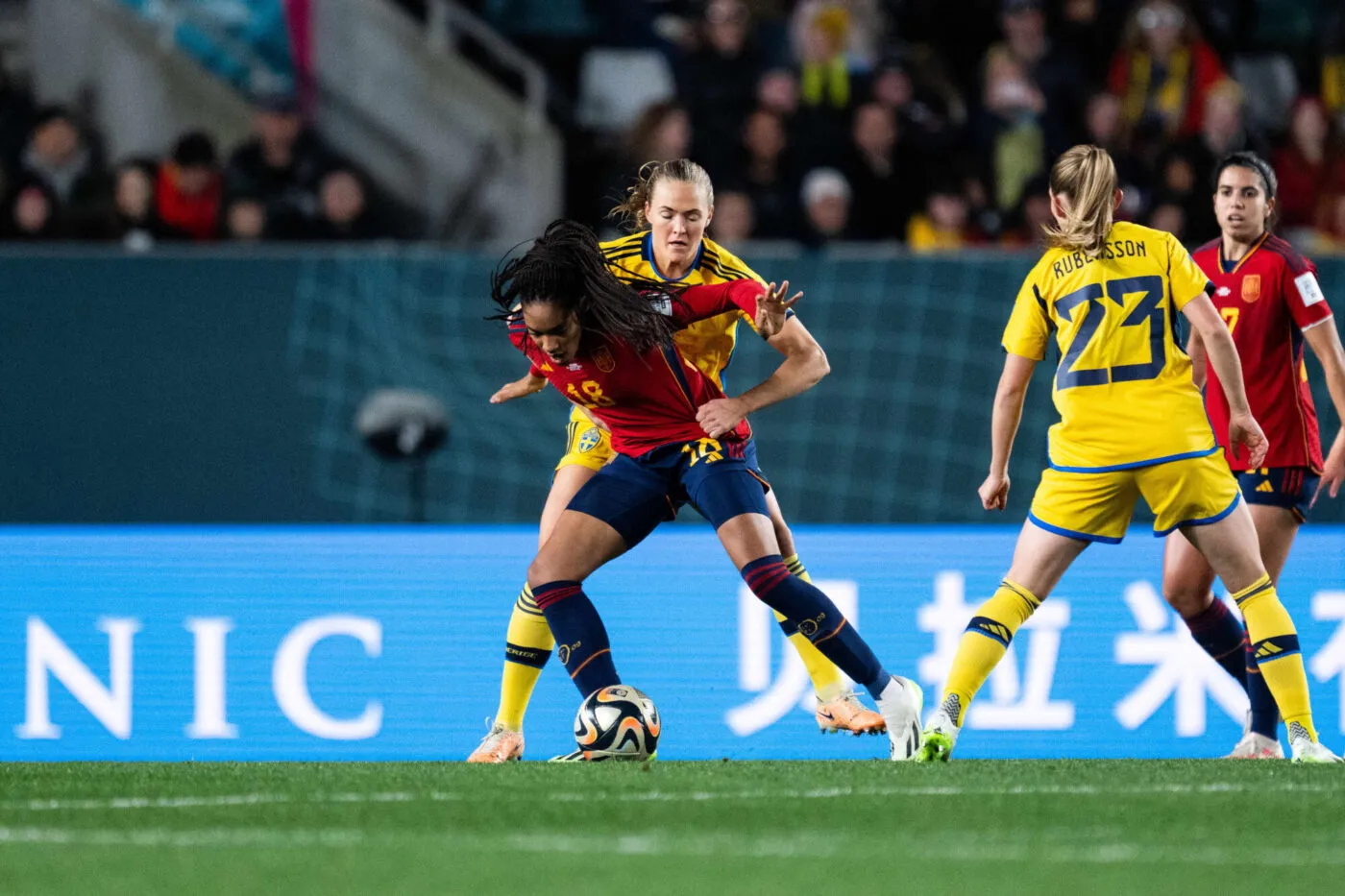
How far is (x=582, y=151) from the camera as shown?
1184 cm

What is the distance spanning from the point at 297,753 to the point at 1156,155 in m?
5.76

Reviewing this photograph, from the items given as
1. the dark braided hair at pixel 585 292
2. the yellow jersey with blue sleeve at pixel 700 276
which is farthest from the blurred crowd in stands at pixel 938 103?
the dark braided hair at pixel 585 292

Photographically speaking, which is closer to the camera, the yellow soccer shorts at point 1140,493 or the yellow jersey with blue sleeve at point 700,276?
the yellow soccer shorts at point 1140,493

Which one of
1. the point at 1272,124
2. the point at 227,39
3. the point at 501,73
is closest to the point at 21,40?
the point at 227,39

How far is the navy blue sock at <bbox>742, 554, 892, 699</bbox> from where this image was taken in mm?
5918

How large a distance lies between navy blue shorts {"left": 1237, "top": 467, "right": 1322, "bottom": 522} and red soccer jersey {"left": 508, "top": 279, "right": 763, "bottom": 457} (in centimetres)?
170

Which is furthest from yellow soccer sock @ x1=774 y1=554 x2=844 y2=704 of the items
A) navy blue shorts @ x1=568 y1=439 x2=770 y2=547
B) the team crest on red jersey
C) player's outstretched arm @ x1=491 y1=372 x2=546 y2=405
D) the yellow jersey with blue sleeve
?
the team crest on red jersey

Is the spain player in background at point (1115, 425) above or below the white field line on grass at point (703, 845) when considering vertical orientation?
above

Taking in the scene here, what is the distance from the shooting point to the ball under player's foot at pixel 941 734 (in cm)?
591

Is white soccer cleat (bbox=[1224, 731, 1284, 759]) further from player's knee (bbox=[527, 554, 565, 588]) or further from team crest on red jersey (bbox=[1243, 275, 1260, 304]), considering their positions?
player's knee (bbox=[527, 554, 565, 588])

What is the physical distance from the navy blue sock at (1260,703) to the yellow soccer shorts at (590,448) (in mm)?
2115

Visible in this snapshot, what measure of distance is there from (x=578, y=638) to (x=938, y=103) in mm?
6710

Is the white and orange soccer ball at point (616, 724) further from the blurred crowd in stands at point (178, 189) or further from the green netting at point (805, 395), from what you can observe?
the blurred crowd in stands at point (178, 189)

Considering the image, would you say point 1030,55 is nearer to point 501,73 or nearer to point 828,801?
point 501,73
